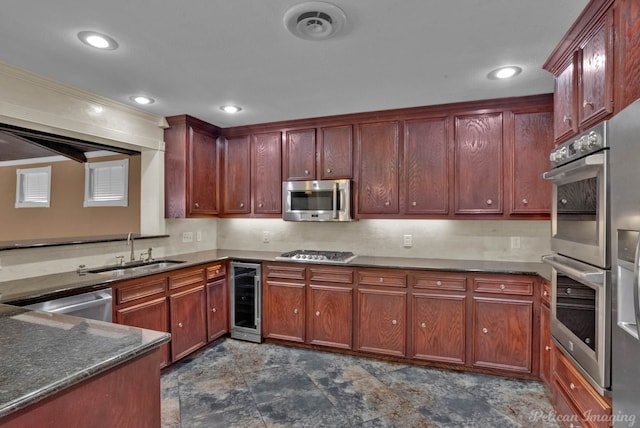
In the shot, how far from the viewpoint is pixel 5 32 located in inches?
73.3

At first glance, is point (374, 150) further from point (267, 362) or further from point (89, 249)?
point (89, 249)

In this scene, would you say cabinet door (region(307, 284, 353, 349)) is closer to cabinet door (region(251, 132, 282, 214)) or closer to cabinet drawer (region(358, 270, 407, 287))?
cabinet drawer (region(358, 270, 407, 287))

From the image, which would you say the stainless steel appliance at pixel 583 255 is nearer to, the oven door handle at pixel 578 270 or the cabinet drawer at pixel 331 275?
the oven door handle at pixel 578 270

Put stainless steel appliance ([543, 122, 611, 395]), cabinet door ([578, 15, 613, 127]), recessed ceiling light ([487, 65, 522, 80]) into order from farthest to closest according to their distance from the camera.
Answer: recessed ceiling light ([487, 65, 522, 80])
cabinet door ([578, 15, 613, 127])
stainless steel appliance ([543, 122, 611, 395])

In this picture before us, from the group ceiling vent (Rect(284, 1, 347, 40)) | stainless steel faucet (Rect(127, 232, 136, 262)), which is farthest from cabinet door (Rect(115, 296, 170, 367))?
ceiling vent (Rect(284, 1, 347, 40))

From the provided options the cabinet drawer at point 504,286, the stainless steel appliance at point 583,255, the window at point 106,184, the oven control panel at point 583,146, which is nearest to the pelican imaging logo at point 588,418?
the stainless steel appliance at point 583,255

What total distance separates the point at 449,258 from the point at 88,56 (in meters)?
3.44

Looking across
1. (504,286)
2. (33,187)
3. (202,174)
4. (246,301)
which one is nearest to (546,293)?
(504,286)

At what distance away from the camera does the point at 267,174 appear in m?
3.87

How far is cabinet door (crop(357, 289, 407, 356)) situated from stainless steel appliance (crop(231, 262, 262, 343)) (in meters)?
1.09

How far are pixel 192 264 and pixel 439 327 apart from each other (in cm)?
234

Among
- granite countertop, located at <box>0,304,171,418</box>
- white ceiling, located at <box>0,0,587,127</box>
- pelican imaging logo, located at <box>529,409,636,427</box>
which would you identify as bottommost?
pelican imaging logo, located at <box>529,409,636,427</box>

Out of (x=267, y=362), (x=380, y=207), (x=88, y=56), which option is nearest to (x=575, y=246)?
(x=380, y=207)

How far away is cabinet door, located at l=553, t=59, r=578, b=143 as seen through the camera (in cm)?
200
